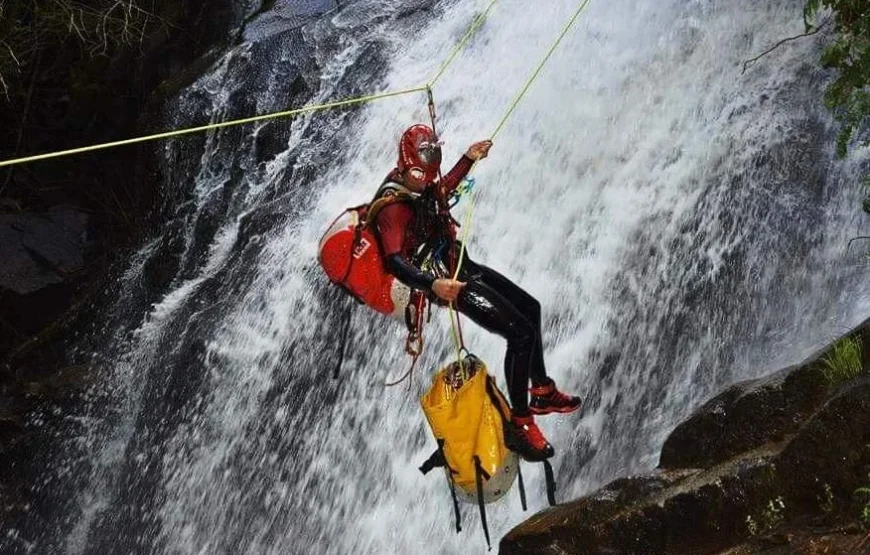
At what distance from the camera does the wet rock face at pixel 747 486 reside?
15.1 feet

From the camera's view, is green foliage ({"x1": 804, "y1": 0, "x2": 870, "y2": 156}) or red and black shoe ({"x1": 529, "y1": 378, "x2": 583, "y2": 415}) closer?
red and black shoe ({"x1": 529, "y1": 378, "x2": 583, "y2": 415})

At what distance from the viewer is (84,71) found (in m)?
12.0

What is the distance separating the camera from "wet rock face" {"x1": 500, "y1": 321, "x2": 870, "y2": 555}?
4602 millimetres

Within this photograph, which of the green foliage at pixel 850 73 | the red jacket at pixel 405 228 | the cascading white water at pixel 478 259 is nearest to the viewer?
the red jacket at pixel 405 228

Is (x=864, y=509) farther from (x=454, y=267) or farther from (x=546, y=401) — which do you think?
(x=454, y=267)

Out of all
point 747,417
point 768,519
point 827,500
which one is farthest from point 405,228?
point 827,500

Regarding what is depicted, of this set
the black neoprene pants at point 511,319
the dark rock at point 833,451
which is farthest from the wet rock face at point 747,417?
the black neoprene pants at point 511,319

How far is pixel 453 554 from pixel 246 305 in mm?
3675

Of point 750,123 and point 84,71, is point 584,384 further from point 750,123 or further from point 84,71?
point 84,71

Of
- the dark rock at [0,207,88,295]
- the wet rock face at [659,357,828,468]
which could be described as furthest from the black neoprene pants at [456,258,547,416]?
the dark rock at [0,207,88,295]

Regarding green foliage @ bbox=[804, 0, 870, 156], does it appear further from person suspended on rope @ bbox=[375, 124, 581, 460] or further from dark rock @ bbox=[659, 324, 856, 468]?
person suspended on rope @ bbox=[375, 124, 581, 460]

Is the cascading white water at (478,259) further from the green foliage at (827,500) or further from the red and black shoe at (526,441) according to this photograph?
the green foliage at (827,500)

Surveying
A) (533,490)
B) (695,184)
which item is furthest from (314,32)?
(533,490)

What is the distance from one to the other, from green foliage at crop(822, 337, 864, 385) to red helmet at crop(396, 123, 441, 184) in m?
2.27
